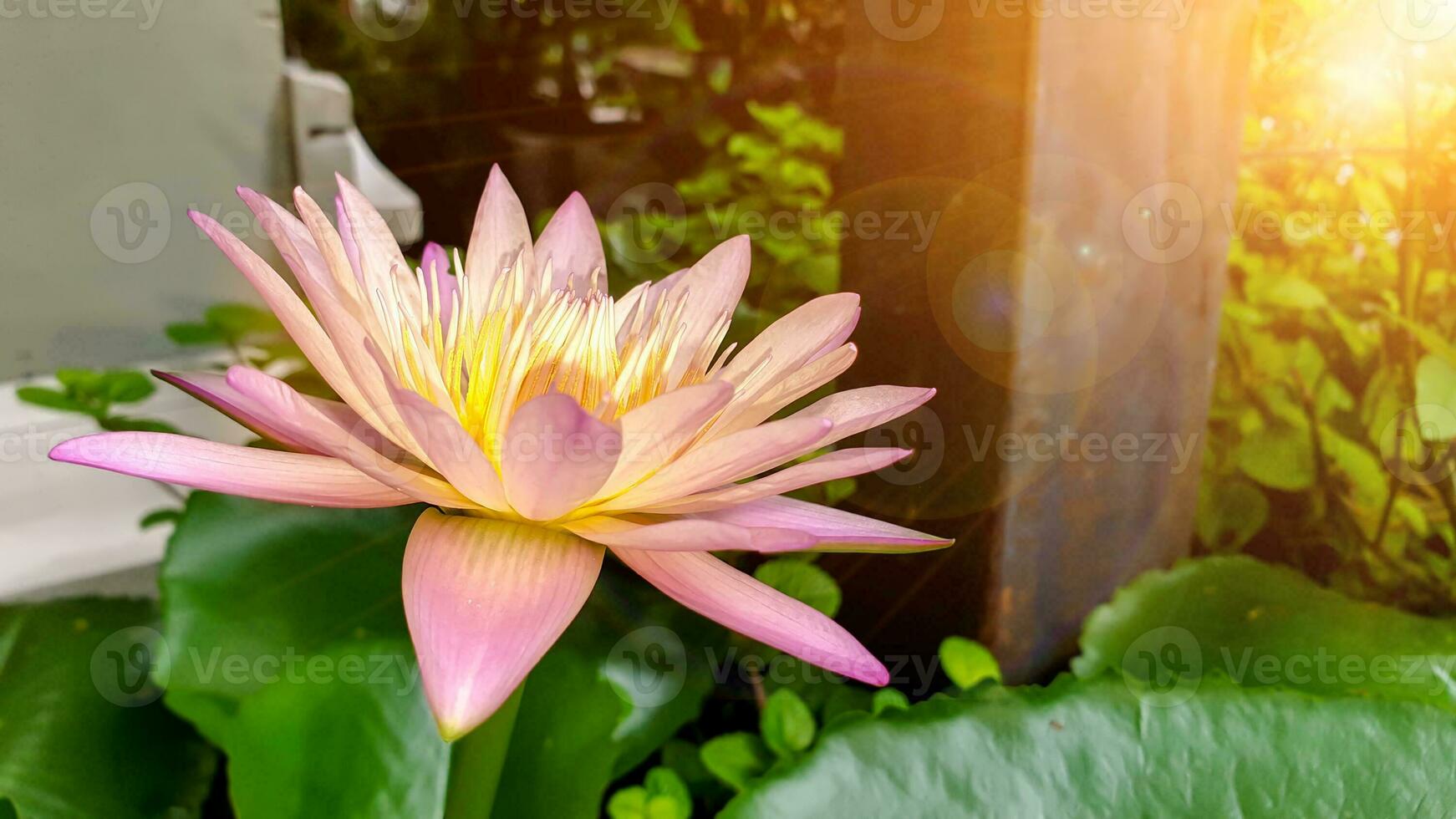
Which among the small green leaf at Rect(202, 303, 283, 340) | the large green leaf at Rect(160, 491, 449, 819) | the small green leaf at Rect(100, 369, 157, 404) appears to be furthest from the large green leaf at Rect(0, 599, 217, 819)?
the small green leaf at Rect(202, 303, 283, 340)

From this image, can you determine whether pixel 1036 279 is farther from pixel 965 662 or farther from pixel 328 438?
pixel 328 438

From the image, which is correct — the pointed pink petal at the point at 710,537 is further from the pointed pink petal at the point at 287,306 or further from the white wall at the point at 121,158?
the white wall at the point at 121,158

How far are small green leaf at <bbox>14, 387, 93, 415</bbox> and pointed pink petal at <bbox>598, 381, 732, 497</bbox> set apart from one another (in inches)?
26.7

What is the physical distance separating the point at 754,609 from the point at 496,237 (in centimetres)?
24

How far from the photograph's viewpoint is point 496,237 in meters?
0.45

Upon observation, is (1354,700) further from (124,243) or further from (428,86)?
(428,86)

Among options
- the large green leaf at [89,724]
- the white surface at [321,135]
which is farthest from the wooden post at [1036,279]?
the white surface at [321,135]

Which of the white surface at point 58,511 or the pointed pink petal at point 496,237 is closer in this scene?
the pointed pink petal at point 496,237

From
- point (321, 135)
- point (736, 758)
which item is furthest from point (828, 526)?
point (321, 135)

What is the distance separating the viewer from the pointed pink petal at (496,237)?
441 millimetres

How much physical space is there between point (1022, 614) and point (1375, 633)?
25 centimetres

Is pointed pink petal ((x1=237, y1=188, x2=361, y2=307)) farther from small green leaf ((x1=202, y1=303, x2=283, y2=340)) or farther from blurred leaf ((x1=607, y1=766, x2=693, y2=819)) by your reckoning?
small green leaf ((x1=202, y1=303, x2=283, y2=340))

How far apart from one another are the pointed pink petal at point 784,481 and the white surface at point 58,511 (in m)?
0.90

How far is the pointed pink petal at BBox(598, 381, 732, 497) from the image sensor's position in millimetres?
306
